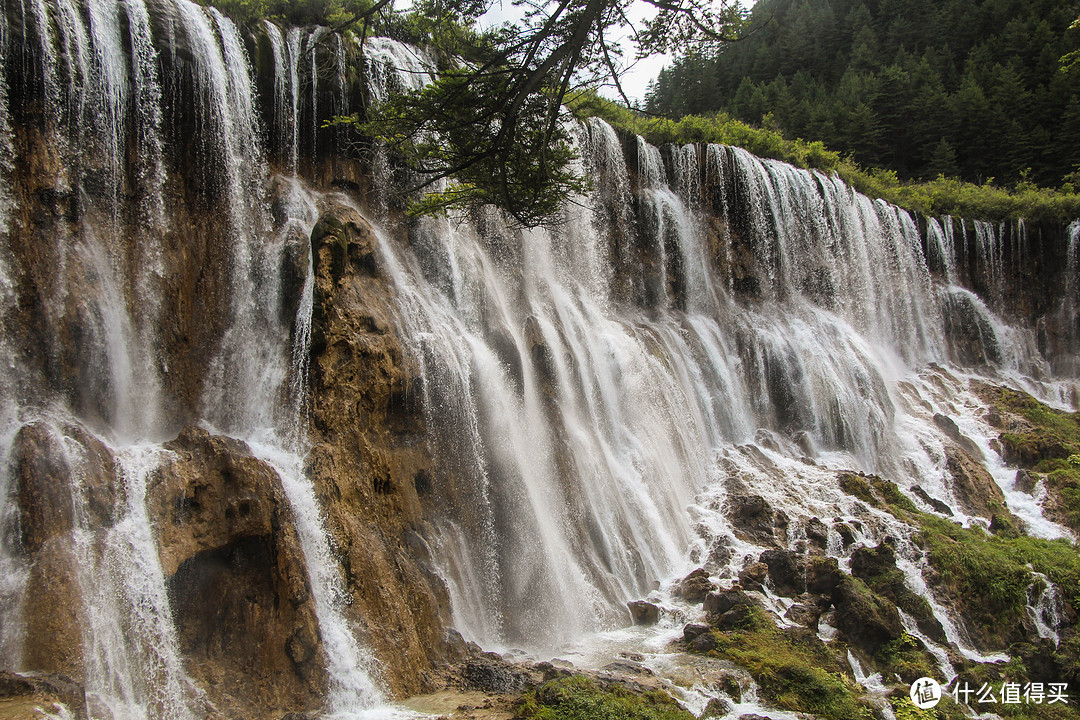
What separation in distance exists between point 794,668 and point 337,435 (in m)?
6.69

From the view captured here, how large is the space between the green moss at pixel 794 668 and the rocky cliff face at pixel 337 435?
0.27 m

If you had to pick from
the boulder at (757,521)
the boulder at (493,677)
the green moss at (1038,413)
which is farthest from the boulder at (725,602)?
the green moss at (1038,413)

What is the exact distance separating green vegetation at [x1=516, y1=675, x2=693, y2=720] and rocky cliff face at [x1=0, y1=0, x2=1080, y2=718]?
1.28 meters

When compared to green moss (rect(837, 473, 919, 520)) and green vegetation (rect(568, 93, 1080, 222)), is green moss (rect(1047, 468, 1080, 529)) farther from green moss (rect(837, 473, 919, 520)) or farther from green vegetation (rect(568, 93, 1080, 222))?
green vegetation (rect(568, 93, 1080, 222))

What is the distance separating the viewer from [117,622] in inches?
269

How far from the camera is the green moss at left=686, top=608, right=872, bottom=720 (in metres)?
8.02

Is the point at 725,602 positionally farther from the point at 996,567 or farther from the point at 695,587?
the point at 996,567

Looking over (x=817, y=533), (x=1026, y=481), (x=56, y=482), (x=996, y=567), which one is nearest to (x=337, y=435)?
(x=56, y=482)

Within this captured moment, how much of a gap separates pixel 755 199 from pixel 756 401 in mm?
6574

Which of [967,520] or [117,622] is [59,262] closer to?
[117,622]

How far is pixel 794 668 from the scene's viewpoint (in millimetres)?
8438

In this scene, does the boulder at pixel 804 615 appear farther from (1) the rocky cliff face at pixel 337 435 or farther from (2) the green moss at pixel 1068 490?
(2) the green moss at pixel 1068 490

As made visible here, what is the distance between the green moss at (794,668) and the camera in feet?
26.3

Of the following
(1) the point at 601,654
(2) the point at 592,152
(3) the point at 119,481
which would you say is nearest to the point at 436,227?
(2) the point at 592,152
